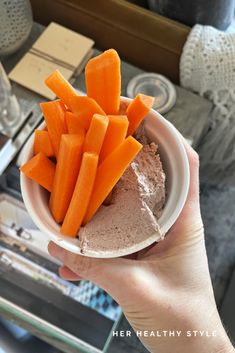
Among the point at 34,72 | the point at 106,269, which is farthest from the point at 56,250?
the point at 34,72

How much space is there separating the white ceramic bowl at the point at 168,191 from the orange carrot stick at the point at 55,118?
0.05 meters

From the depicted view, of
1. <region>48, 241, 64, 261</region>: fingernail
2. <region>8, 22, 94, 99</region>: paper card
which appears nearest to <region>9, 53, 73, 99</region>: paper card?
<region>8, 22, 94, 99</region>: paper card

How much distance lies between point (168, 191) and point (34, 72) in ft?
1.90

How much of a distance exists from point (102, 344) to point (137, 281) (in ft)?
→ 0.87

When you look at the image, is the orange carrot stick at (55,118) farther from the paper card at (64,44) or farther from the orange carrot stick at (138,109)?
the paper card at (64,44)

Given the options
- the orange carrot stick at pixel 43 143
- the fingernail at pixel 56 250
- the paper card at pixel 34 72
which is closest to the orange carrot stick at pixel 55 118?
the orange carrot stick at pixel 43 143

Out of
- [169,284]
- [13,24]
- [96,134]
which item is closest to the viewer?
[96,134]

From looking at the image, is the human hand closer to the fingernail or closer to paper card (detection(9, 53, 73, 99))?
the fingernail

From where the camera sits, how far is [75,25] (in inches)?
42.4

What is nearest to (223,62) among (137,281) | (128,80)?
(128,80)

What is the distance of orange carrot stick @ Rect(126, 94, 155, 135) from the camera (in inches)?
19.9

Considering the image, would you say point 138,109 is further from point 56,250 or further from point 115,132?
point 56,250

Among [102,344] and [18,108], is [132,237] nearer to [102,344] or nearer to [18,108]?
[102,344]

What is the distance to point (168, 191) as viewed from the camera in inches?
21.4
